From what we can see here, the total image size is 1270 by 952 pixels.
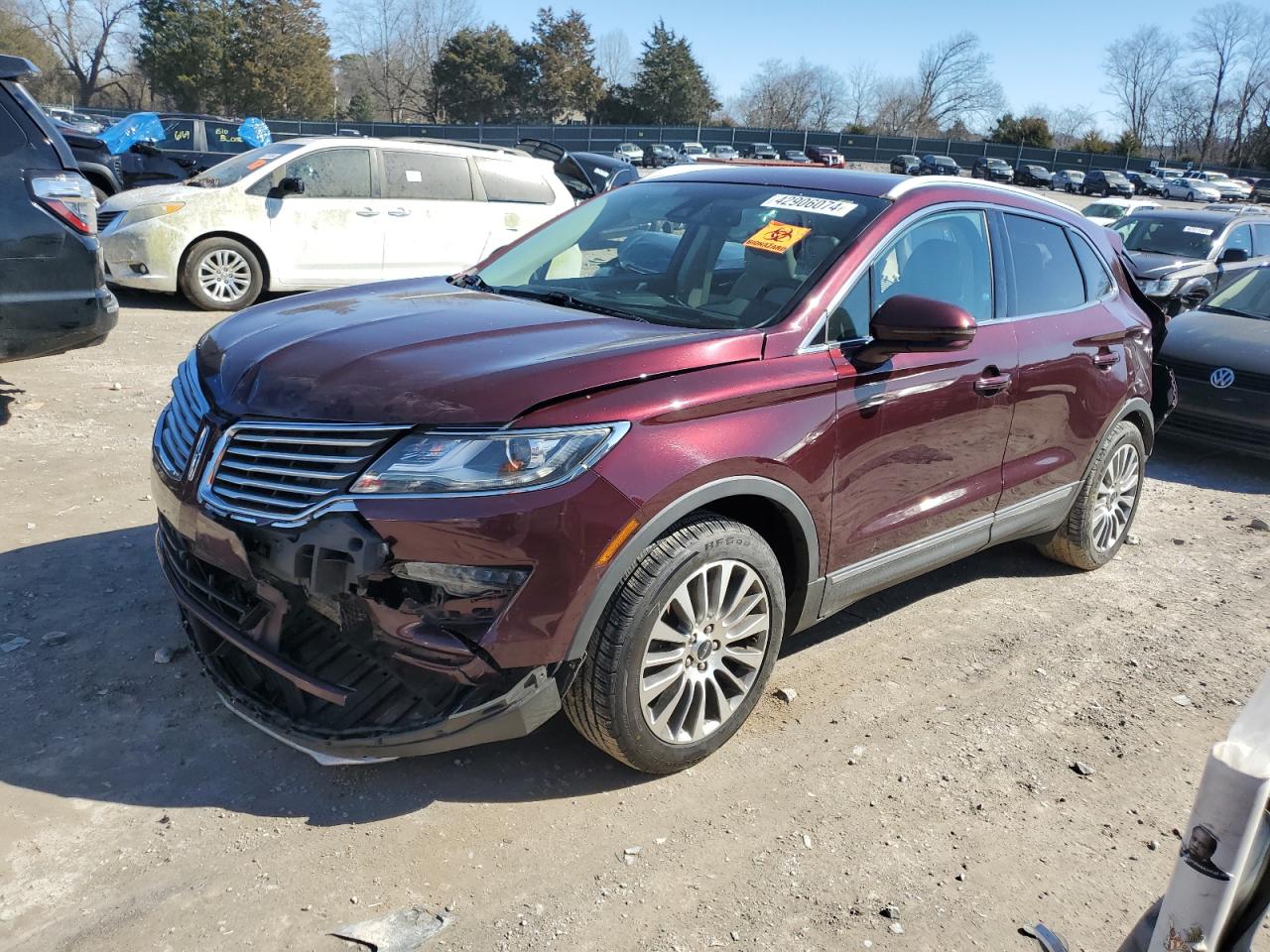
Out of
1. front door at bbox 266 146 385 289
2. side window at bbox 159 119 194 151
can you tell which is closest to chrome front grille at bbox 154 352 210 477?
front door at bbox 266 146 385 289

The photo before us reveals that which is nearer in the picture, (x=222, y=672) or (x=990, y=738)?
(x=222, y=672)

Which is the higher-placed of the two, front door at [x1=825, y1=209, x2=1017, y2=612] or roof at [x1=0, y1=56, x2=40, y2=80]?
roof at [x1=0, y1=56, x2=40, y2=80]

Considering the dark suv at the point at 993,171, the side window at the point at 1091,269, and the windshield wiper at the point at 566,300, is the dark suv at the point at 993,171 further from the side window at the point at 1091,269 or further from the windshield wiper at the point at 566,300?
the windshield wiper at the point at 566,300

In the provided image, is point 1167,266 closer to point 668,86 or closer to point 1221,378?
point 1221,378

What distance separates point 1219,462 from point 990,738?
5.54 metres

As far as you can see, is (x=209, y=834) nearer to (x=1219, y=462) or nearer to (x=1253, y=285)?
(x=1219, y=462)

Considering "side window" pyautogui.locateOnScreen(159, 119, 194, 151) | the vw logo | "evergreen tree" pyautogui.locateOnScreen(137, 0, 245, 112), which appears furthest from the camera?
"evergreen tree" pyautogui.locateOnScreen(137, 0, 245, 112)

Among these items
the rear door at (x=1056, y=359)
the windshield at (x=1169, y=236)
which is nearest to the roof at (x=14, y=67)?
the rear door at (x=1056, y=359)

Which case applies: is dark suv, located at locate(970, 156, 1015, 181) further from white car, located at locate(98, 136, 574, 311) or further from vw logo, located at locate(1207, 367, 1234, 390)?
vw logo, located at locate(1207, 367, 1234, 390)

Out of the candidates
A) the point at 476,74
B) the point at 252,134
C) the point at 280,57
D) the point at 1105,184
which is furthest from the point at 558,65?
the point at 252,134

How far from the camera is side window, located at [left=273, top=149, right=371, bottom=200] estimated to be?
Result: 9.77 metres

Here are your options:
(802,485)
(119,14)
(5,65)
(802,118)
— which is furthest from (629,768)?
(802,118)

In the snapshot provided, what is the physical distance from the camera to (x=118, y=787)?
2.95 m

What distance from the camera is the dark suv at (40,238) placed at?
537 centimetres
